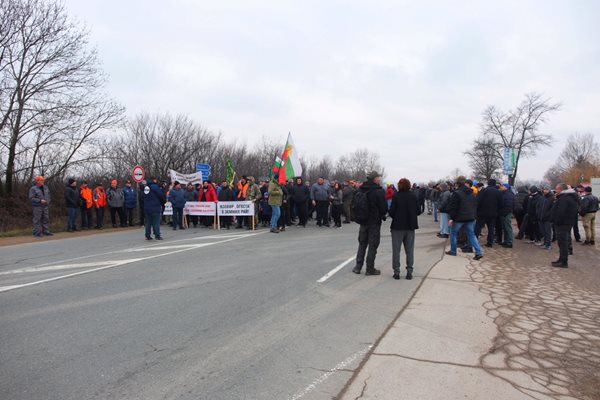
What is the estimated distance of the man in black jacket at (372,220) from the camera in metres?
7.96

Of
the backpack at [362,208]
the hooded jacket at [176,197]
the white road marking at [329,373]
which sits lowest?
the white road marking at [329,373]

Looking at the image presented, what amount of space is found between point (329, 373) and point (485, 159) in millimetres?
50202

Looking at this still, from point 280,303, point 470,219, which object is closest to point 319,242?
point 470,219

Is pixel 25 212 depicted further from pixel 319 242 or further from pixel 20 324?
pixel 20 324

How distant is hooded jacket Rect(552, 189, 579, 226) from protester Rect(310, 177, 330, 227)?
910cm

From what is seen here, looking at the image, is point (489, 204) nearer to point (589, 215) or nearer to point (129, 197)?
point (589, 215)

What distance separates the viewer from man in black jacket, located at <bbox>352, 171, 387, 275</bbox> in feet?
26.1

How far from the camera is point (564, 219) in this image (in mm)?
9445

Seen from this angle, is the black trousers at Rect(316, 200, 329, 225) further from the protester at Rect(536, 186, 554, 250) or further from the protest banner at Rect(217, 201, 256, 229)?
the protester at Rect(536, 186, 554, 250)

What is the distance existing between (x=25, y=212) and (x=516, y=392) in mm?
23016

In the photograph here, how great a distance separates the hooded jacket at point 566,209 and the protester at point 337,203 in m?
8.95

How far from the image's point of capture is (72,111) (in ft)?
69.5

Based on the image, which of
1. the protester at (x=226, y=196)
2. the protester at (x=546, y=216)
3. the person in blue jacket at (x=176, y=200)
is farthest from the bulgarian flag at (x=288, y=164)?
the protester at (x=546, y=216)

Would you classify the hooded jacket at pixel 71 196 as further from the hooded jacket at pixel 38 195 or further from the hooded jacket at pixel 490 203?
the hooded jacket at pixel 490 203
